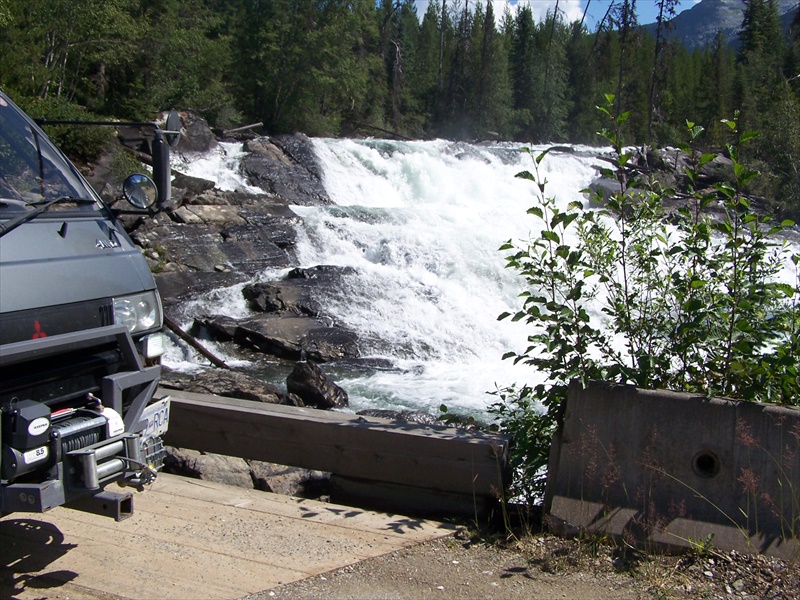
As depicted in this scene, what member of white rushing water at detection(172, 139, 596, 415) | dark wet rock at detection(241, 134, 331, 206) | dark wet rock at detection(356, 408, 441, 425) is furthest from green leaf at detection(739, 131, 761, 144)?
dark wet rock at detection(241, 134, 331, 206)

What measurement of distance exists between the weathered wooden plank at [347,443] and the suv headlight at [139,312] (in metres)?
1.23

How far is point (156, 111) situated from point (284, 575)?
26.0m

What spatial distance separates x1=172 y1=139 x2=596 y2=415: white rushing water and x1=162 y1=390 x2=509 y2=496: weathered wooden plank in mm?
3932

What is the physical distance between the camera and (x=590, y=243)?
15.4ft

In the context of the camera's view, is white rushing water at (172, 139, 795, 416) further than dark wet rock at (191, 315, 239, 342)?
No

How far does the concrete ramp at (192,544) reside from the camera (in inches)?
144

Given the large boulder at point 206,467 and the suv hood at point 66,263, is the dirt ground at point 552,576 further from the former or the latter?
the large boulder at point 206,467

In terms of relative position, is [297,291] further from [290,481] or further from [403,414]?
[290,481]

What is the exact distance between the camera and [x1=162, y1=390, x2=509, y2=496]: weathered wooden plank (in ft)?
14.7

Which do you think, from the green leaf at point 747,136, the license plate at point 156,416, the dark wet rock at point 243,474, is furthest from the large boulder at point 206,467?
the green leaf at point 747,136

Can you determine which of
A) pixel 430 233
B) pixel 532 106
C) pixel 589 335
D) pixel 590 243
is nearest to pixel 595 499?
pixel 589 335

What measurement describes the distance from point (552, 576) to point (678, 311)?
5.43 feet

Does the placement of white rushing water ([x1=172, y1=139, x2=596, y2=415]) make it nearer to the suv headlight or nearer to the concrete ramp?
the concrete ramp

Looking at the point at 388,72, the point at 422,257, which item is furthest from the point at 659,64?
the point at 422,257
